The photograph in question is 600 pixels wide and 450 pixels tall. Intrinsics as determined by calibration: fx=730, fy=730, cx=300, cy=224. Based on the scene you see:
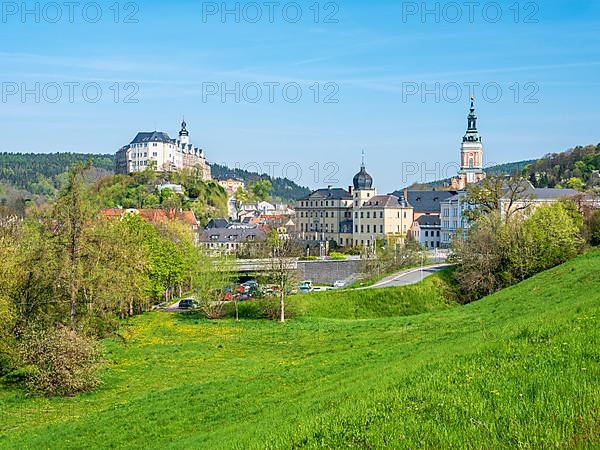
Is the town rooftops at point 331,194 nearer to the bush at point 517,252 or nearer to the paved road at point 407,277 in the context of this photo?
the paved road at point 407,277

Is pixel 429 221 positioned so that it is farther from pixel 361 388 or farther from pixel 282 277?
pixel 361 388

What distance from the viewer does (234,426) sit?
16.9 m

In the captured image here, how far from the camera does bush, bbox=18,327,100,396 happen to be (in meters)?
25.8

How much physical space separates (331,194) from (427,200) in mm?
15798

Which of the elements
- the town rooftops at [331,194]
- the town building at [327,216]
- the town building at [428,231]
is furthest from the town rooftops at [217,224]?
the town building at [428,231]

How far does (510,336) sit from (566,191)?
76700 millimetres

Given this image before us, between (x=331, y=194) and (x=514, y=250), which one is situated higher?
(x=331, y=194)

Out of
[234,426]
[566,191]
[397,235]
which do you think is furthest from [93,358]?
→ [397,235]

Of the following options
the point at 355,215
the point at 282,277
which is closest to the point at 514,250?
the point at 282,277

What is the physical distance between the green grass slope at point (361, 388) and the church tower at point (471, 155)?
367ft

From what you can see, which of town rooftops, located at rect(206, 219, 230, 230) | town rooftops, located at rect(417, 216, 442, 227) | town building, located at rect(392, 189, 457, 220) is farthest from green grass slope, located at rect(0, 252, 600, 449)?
town rooftops, located at rect(206, 219, 230, 230)

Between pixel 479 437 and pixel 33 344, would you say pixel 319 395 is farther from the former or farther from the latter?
pixel 33 344

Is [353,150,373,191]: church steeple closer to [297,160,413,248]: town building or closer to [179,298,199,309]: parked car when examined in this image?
[297,160,413,248]: town building

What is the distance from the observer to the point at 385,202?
11031 cm
